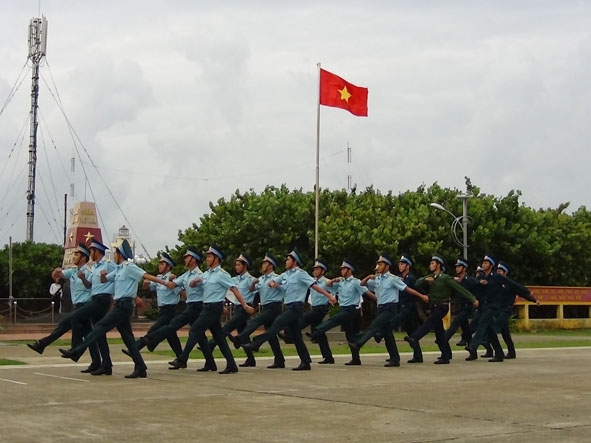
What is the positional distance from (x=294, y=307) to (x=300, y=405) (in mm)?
5166

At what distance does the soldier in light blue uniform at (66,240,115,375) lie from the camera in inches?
543

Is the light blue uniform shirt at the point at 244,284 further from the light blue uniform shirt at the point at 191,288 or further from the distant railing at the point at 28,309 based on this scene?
the distant railing at the point at 28,309

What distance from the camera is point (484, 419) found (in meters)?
9.34

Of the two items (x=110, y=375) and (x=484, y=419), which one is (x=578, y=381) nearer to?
(x=484, y=419)

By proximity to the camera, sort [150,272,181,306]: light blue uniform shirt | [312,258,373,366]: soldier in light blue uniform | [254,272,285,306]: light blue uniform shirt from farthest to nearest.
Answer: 1. [312,258,373,366]: soldier in light blue uniform
2. [254,272,285,306]: light blue uniform shirt
3. [150,272,181,306]: light blue uniform shirt

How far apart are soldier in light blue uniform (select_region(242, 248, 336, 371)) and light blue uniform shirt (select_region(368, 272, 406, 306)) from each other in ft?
3.44

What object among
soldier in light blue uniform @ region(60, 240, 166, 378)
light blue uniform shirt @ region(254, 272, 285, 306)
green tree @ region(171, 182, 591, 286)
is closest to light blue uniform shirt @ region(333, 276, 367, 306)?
light blue uniform shirt @ region(254, 272, 285, 306)

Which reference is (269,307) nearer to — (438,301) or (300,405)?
(438,301)

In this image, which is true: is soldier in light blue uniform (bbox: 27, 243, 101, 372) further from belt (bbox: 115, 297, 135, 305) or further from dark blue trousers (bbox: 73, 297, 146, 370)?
belt (bbox: 115, 297, 135, 305)

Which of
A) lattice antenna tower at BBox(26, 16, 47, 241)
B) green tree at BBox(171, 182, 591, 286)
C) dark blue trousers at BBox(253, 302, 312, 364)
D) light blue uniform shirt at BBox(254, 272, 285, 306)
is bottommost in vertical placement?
dark blue trousers at BBox(253, 302, 312, 364)

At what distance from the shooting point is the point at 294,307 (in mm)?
15594

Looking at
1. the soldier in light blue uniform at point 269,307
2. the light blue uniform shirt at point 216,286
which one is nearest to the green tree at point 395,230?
the soldier in light blue uniform at point 269,307

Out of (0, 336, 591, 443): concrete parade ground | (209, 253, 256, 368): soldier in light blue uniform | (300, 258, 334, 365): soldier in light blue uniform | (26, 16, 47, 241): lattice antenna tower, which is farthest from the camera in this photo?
(26, 16, 47, 241): lattice antenna tower

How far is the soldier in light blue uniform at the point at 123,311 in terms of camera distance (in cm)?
1345
